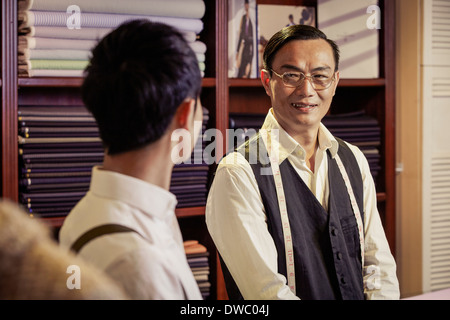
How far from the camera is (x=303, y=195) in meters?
1.58

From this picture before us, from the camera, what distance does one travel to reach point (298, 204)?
1.56 meters

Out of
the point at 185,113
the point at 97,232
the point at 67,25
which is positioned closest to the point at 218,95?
the point at 67,25

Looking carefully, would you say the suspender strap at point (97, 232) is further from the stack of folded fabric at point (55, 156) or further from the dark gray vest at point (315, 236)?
the stack of folded fabric at point (55, 156)

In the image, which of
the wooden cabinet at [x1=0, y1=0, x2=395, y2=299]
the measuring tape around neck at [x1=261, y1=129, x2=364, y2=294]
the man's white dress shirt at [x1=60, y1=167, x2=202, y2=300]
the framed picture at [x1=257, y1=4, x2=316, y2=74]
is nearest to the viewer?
the man's white dress shirt at [x1=60, y1=167, x2=202, y2=300]

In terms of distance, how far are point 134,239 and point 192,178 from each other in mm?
1491

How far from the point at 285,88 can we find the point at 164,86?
0.82m

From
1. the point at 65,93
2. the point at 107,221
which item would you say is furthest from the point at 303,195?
the point at 65,93

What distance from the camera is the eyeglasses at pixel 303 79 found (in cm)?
159

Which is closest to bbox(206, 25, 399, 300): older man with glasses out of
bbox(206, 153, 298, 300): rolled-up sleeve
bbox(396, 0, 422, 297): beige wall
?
bbox(206, 153, 298, 300): rolled-up sleeve

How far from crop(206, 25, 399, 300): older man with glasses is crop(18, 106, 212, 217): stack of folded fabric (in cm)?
74

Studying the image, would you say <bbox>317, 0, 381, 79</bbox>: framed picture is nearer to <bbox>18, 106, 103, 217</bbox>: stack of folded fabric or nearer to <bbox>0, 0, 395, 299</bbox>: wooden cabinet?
<bbox>0, 0, 395, 299</bbox>: wooden cabinet

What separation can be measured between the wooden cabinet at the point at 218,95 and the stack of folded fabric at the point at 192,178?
39mm

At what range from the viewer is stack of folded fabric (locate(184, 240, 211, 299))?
2258 millimetres
